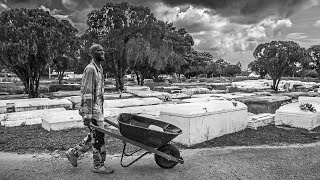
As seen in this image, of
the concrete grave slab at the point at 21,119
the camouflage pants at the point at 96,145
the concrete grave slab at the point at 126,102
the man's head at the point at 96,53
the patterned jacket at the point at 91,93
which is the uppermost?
the man's head at the point at 96,53

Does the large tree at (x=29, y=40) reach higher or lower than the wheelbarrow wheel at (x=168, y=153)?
higher

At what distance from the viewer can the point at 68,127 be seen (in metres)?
7.90

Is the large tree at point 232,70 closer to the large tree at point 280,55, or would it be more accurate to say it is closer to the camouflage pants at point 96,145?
the large tree at point 280,55

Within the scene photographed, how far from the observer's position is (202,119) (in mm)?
6414

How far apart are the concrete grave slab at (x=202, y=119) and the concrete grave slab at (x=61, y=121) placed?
2.83m

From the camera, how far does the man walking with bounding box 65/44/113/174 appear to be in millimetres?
4195

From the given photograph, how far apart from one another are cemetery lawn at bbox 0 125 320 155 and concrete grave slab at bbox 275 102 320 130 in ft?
0.81

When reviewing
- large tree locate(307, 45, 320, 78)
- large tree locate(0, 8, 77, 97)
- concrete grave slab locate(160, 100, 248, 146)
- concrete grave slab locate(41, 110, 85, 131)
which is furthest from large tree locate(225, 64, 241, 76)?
concrete grave slab locate(41, 110, 85, 131)

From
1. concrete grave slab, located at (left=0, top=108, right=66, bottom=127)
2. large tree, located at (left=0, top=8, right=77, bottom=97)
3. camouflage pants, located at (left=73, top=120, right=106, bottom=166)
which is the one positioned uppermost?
large tree, located at (left=0, top=8, right=77, bottom=97)

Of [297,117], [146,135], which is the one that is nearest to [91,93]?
[146,135]

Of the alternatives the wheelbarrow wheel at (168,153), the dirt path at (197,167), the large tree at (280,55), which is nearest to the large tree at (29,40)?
the dirt path at (197,167)

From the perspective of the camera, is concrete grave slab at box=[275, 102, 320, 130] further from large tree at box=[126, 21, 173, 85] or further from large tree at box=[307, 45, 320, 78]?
large tree at box=[307, 45, 320, 78]

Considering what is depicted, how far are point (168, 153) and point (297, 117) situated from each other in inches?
220

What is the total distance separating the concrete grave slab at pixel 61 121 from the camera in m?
7.67
